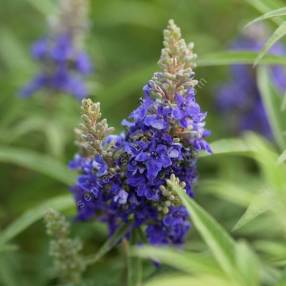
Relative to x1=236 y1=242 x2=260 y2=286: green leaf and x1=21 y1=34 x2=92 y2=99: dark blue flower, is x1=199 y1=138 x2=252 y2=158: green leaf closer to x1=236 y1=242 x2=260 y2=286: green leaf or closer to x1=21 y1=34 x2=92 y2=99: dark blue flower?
x1=236 y1=242 x2=260 y2=286: green leaf

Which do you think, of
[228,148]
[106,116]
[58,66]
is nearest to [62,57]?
[58,66]

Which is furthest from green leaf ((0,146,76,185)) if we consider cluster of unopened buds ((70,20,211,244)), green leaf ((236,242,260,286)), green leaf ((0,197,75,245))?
green leaf ((236,242,260,286))

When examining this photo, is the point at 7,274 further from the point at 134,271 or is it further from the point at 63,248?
the point at 134,271

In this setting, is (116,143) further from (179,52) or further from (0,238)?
(0,238)

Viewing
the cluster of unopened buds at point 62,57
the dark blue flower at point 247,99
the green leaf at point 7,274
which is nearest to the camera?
the green leaf at point 7,274

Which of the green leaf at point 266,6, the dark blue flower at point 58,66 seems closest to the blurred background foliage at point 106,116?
the green leaf at point 266,6

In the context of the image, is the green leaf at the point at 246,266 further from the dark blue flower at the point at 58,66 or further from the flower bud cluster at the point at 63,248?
the dark blue flower at the point at 58,66

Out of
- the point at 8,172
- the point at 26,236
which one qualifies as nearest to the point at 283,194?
the point at 26,236
